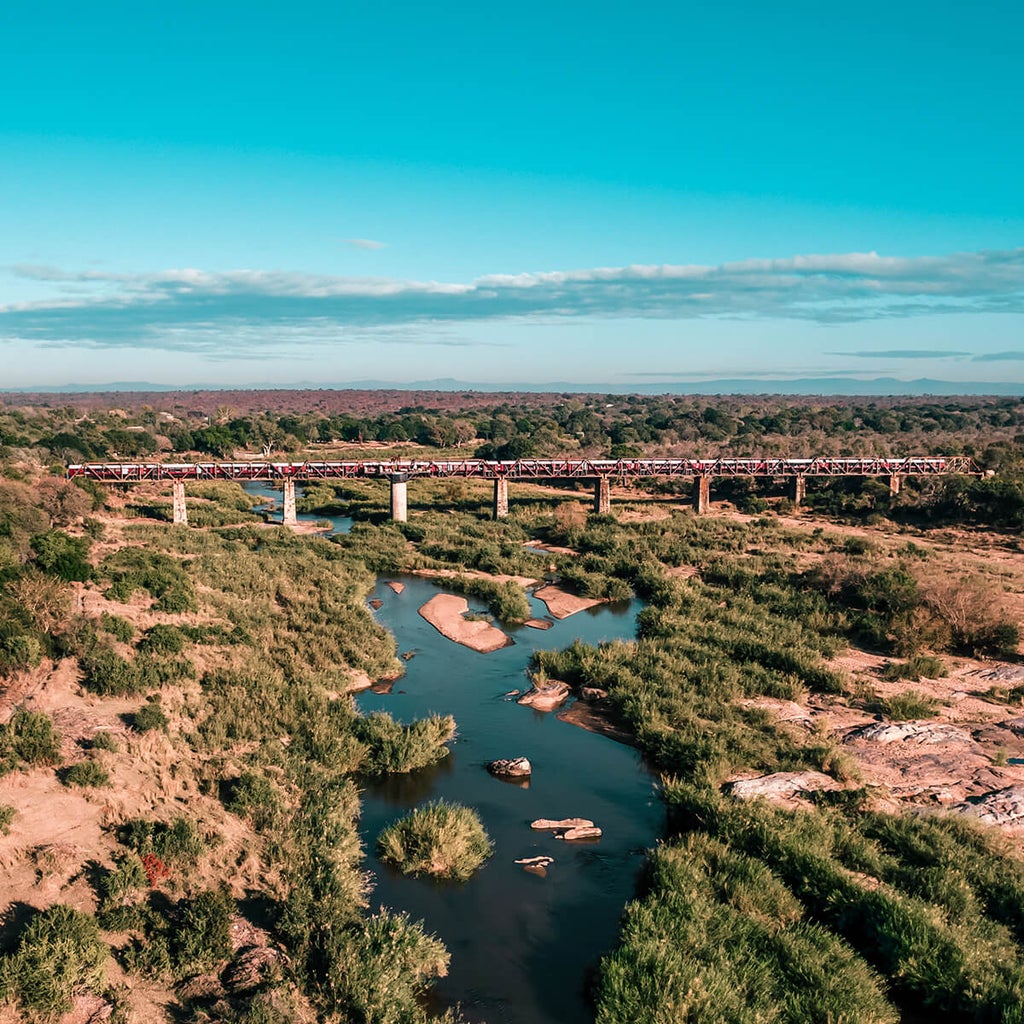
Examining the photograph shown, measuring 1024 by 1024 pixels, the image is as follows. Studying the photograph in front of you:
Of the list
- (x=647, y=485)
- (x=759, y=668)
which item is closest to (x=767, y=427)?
(x=647, y=485)

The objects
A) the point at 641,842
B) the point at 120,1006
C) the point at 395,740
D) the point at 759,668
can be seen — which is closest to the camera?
the point at 120,1006

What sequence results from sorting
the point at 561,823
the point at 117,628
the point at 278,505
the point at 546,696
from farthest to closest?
the point at 278,505 < the point at 546,696 < the point at 117,628 < the point at 561,823

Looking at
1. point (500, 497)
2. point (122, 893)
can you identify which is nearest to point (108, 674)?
point (122, 893)

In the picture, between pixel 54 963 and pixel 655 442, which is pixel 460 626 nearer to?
pixel 54 963

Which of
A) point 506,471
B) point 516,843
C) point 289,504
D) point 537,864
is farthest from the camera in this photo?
point 506,471

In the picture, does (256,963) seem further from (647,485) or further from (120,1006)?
(647,485)
